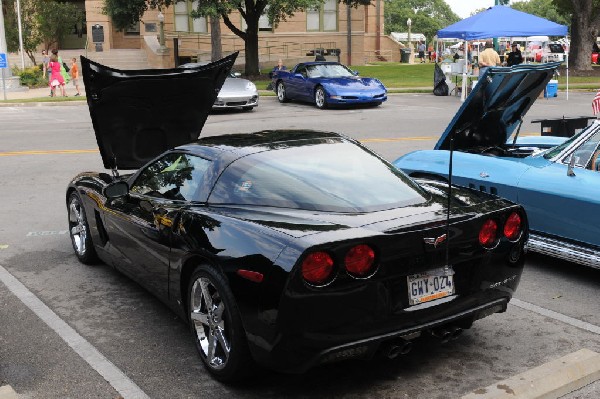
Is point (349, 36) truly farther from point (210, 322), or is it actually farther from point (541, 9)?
point (541, 9)

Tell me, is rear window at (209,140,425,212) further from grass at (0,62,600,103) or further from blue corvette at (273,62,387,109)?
grass at (0,62,600,103)

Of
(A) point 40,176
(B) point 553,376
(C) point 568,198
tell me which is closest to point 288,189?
(B) point 553,376

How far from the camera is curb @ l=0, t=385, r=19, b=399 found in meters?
3.87

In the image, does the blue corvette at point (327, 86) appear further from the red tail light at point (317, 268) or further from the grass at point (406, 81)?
the red tail light at point (317, 268)

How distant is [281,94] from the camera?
24.7 m

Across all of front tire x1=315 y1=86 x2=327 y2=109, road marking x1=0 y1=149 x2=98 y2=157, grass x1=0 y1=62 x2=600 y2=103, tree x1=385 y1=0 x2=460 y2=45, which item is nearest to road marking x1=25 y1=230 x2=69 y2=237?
road marking x1=0 y1=149 x2=98 y2=157

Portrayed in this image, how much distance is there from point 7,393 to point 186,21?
43048 mm

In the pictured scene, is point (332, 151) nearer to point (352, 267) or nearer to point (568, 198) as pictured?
point (352, 267)

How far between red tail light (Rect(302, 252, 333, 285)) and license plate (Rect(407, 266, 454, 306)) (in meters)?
0.48

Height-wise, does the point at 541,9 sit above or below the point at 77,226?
above

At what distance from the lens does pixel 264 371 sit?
13.8 ft

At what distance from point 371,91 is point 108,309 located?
56.5 ft

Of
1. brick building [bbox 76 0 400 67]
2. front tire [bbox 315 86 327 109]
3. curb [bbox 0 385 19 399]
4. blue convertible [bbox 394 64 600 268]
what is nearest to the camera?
curb [bbox 0 385 19 399]

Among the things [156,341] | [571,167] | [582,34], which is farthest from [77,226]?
[582,34]
